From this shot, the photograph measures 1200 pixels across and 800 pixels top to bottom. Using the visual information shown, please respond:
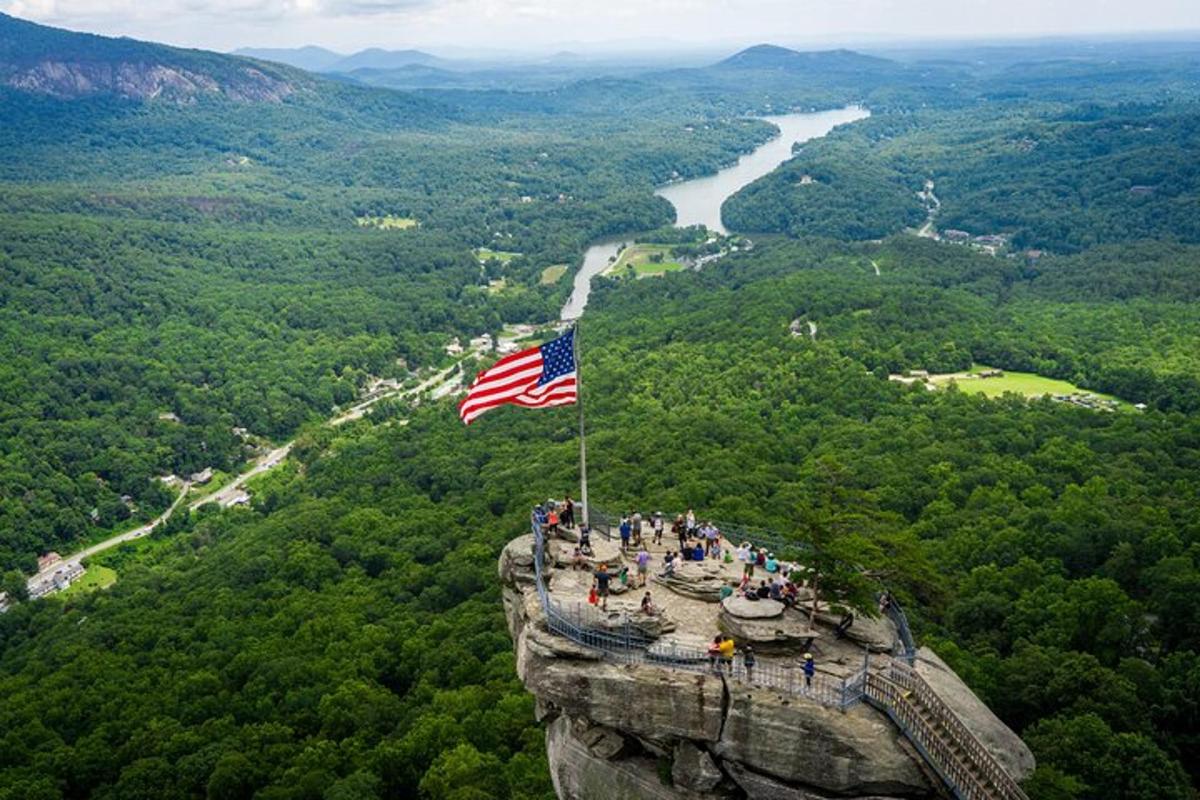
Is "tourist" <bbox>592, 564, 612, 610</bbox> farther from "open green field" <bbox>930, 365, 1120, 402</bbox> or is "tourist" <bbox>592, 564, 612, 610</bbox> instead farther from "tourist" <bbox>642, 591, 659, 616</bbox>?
"open green field" <bbox>930, 365, 1120, 402</bbox>

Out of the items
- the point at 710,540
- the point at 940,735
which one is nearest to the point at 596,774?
the point at 940,735

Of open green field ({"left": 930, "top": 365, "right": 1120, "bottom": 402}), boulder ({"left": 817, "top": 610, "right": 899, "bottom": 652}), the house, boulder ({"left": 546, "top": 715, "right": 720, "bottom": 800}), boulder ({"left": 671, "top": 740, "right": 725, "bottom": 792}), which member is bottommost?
the house

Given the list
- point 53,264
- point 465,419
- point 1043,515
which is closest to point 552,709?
point 465,419

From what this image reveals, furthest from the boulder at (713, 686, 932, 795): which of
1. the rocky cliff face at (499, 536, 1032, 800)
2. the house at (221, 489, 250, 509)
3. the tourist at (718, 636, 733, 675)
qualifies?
the house at (221, 489, 250, 509)

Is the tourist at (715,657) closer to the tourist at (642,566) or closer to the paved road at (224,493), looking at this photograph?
the tourist at (642,566)

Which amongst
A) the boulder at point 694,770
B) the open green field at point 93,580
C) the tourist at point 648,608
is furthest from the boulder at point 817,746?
the open green field at point 93,580

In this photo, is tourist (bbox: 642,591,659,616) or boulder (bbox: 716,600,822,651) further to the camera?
tourist (bbox: 642,591,659,616)

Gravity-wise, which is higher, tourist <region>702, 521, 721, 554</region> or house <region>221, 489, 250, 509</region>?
tourist <region>702, 521, 721, 554</region>
